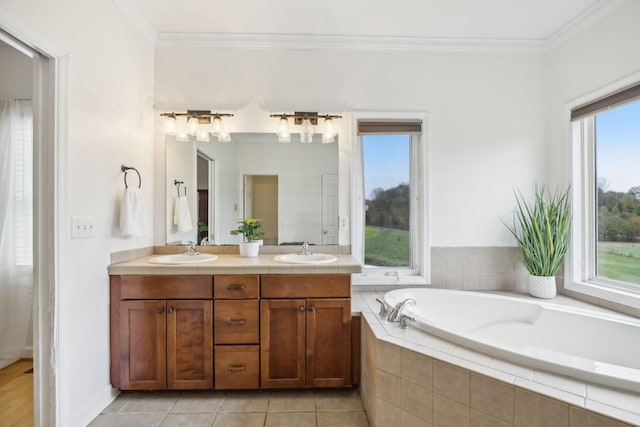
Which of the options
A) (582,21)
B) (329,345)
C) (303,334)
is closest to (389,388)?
(329,345)

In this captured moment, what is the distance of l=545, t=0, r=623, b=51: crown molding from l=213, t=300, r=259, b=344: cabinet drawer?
3.02 m

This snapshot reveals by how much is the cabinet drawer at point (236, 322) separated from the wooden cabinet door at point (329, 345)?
36 centimetres

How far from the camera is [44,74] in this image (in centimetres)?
154

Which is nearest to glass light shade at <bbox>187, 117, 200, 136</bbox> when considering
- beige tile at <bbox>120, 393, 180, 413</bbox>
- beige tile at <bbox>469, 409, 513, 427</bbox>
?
beige tile at <bbox>120, 393, 180, 413</bbox>

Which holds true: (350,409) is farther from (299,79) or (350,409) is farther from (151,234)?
(299,79)

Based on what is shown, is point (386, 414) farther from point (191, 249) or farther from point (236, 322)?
point (191, 249)

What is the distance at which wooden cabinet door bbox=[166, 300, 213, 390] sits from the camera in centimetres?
195

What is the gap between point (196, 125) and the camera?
2.49 metres

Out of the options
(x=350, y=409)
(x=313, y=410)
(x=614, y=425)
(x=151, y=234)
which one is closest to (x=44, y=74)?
(x=151, y=234)

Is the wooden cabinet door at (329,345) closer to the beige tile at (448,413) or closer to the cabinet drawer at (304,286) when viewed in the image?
the cabinet drawer at (304,286)

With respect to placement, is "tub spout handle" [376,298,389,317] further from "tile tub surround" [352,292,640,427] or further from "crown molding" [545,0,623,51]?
"crown molding" [545,0,623,51]

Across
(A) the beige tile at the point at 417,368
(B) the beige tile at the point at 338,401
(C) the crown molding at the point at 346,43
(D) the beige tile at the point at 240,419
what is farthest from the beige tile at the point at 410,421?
(C) the crown molding at the point at 346,43

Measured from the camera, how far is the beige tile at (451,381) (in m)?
1.26

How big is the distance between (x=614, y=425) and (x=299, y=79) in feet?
8.51
